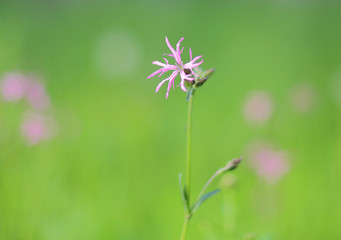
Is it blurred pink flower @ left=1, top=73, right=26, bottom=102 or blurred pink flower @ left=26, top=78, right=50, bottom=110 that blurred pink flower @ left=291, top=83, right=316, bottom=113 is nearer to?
blurred pink flower @ left=26, top=78, right=50, bottom=110

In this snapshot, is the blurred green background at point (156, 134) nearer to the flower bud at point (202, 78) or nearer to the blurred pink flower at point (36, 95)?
the blurred pink flower at point (36, 95)

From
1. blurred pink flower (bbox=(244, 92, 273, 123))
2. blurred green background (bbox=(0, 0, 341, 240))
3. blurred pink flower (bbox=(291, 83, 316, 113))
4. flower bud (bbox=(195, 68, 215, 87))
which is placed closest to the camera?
flower bud (bbox=(195, 68, 215, 87))

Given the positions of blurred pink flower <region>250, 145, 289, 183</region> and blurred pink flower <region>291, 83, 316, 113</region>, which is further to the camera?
blurred pink flower <region>291, 83, 316, 113</region>

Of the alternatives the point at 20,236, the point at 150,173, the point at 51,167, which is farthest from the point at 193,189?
the point at 20,236

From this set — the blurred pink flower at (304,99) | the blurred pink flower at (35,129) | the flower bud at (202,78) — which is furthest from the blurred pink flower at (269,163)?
the flower bud at (202,78)

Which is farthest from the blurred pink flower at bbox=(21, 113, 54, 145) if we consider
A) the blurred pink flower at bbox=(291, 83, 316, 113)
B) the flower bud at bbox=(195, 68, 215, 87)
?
the blurred pink flower at bbox=(291, 83, 316, 113)

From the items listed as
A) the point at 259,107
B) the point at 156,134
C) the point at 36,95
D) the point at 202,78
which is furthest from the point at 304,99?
the point at 202,78
